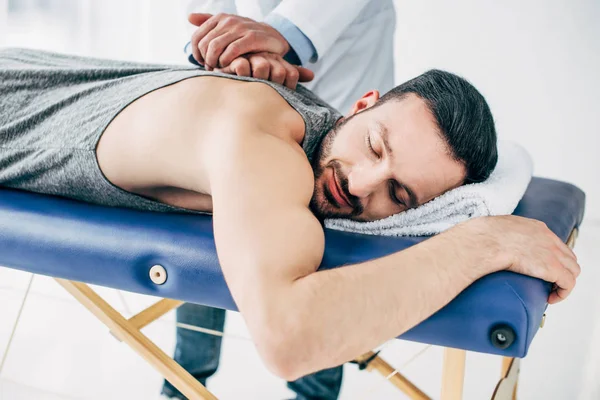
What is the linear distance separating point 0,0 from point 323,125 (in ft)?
10.6

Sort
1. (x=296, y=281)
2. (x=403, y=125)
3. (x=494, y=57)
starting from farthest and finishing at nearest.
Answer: (x=494, y=57) → (x=403, y=125) → (x=296, y=281)

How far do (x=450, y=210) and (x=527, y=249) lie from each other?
0.22 meters

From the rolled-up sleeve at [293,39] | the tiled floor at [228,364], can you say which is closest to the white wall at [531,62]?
the tiled floor at [228,364]

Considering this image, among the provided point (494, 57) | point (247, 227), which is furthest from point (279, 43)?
point (494, 57)

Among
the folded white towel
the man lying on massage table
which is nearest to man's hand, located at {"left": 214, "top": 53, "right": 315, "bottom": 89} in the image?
the man lying on massage table

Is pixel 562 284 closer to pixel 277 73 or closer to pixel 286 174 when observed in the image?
pixel 286 174

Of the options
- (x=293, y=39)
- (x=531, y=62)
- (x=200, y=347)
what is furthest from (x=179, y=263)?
(x=531, y=62)

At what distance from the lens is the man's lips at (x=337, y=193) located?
1.13 meters

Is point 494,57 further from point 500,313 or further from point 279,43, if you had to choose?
point 500,313

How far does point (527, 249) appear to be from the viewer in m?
0.87

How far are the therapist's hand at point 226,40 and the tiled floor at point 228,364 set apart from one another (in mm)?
976

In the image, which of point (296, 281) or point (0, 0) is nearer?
point (296, 281)

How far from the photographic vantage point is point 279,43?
1.47 m

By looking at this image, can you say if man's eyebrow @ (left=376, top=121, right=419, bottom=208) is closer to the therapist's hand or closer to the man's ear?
the man's ear
